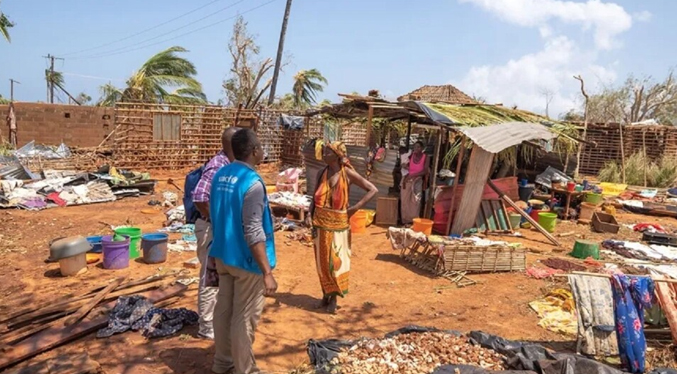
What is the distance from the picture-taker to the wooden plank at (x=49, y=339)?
3367 mm

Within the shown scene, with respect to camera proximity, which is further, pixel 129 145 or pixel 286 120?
pixel 286 120

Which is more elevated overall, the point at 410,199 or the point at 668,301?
the point at 410,199

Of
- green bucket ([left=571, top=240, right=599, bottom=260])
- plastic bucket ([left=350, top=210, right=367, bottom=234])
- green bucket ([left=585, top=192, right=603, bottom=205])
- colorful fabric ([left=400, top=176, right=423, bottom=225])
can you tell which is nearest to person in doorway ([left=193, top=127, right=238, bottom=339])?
plastic bucket ([left=350, top=210, right=367, bottom=234])

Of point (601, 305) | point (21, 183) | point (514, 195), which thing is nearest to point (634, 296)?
point (601, 305)

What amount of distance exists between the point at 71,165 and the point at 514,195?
11.6 metres

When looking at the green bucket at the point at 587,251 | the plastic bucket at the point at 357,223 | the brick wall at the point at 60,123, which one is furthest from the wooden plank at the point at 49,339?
the brick wall at the point at 60,123

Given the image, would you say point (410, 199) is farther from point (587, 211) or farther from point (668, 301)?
point (668, 301)

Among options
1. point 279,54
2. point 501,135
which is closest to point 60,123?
point 279,54

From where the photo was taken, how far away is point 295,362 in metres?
3.62

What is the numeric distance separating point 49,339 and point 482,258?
493cm

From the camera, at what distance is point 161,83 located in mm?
18125

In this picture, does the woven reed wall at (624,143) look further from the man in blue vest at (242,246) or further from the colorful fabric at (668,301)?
the man in blue vest at (242,246)

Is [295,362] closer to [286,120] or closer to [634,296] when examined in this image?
[634,296]

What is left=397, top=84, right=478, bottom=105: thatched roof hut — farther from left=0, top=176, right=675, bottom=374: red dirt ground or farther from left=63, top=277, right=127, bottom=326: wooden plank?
left=63, top=277, right=127, bottom=326: wooden plank
